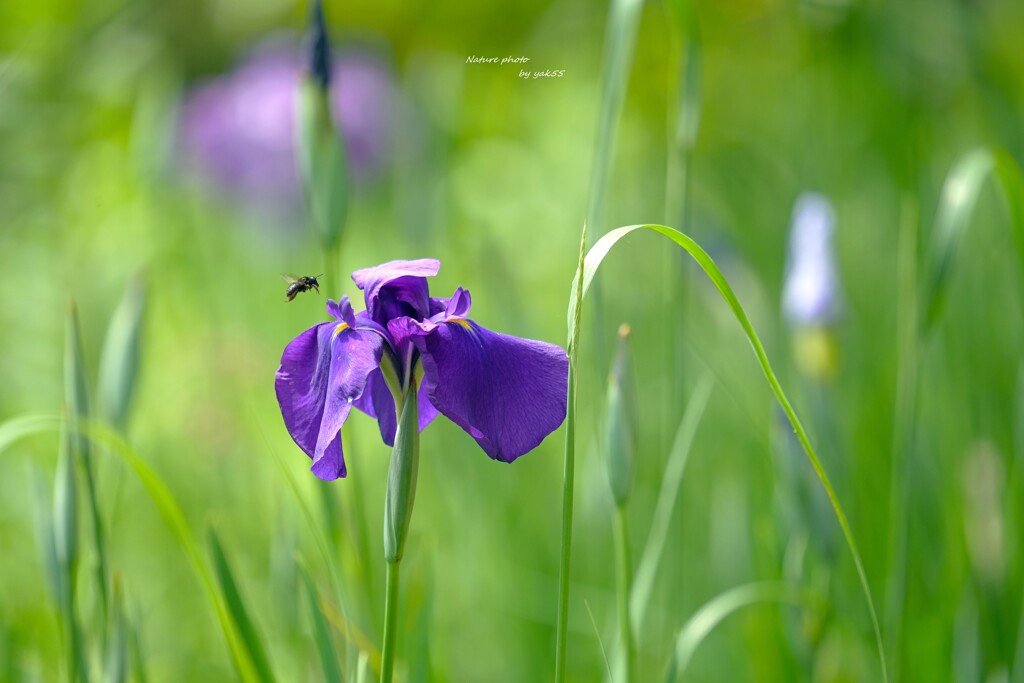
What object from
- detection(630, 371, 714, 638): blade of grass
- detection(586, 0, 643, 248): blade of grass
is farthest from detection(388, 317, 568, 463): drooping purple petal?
detection(630, 371, 714, 638): blade of grass

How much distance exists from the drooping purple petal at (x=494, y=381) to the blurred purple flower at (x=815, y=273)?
728mm

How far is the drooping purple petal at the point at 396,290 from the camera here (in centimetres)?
66

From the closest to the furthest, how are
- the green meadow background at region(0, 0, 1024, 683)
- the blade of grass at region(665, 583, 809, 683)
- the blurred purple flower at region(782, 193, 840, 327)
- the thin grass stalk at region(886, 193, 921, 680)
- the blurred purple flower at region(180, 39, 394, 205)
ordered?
the blade of grass at region(665, 583, 809, 683), the thin grass stalk at region(886, 193, 921, 680), the green meadow background at region(0, 0, 1024, 683), the blurred purple flower at region(782, 193, 840, 327), the blurred purple flower at region(180, 39, 394, 205)

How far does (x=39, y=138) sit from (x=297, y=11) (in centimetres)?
220

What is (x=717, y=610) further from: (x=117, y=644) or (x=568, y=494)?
(x=117, y=644)

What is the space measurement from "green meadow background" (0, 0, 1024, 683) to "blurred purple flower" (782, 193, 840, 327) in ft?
0.16

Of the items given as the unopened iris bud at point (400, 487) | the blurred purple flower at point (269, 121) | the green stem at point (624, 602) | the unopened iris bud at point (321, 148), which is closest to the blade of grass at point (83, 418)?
the unopened iris bud at point (321, 148)

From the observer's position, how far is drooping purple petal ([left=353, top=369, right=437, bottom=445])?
2.51 ft

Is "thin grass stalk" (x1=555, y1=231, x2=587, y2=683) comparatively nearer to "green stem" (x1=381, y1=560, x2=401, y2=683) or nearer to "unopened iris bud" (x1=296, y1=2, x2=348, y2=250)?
"green stem" (x1=381, y1=560, x2=401, y2=683)

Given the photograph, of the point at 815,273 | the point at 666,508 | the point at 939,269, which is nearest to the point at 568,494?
the point at 666,508

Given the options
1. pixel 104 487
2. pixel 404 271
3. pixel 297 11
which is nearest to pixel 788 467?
pixel 404 271

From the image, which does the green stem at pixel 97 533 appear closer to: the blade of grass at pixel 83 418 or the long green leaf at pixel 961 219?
the blade of grass at pixel 83 418

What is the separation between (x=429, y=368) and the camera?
2.15ft

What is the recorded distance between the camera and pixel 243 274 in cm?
294
